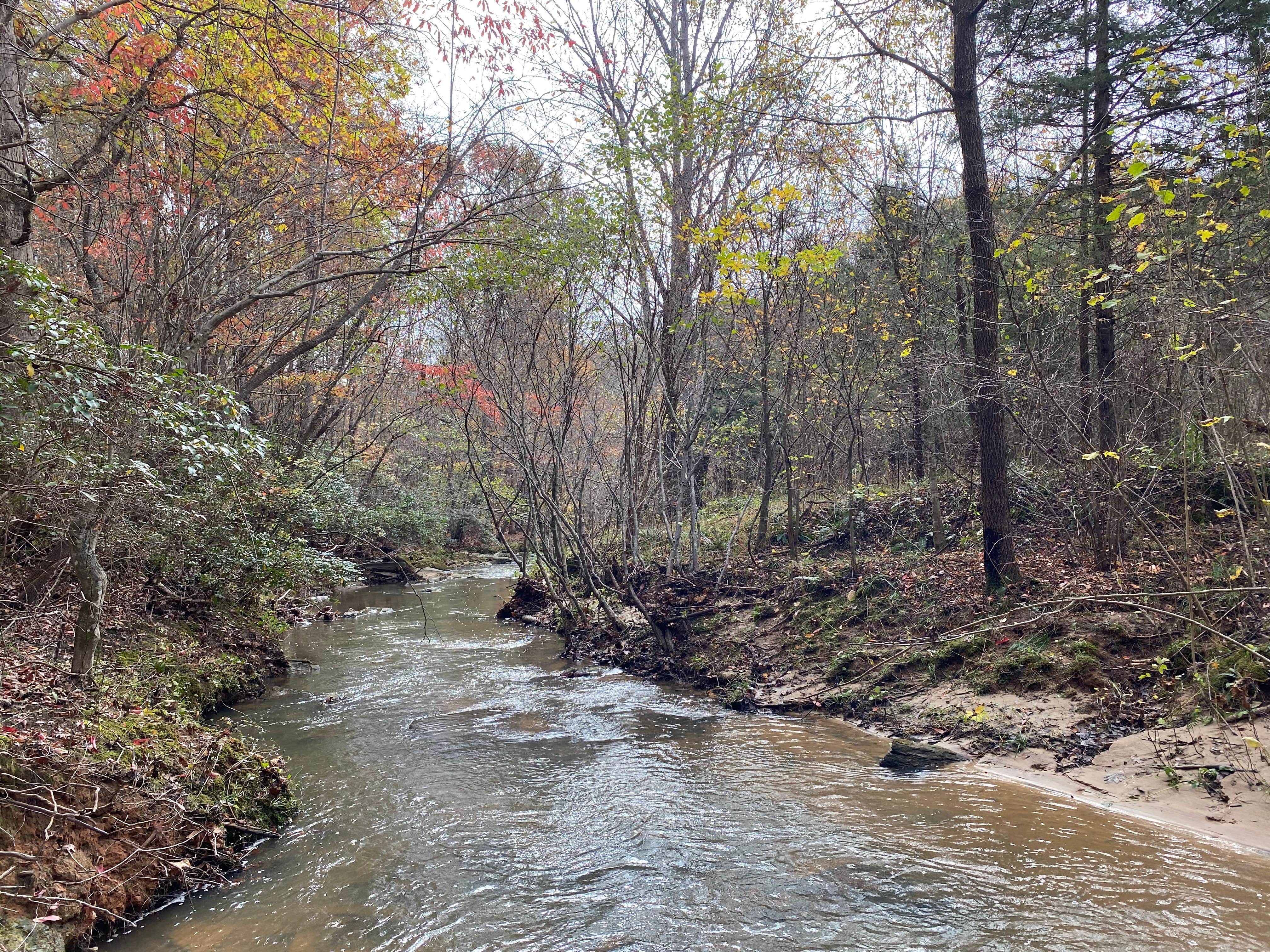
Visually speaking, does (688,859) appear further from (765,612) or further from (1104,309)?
(1104,309)

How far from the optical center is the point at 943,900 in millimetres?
3941

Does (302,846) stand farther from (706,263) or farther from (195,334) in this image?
(706,263)

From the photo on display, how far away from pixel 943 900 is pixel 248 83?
34.7 feet

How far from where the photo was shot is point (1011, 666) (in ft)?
22.3

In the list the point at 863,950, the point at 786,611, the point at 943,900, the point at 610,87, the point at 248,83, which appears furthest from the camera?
the point at 610,87

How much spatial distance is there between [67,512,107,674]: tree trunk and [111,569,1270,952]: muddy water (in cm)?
205

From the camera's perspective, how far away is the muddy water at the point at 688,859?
3770mm

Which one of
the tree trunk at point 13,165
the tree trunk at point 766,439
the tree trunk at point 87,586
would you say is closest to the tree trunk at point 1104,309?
the tree trunk at point 766,439

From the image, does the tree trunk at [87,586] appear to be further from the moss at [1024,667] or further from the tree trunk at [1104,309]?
the tree trunk at [1104,309]

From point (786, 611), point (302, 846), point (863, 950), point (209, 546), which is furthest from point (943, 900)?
point (209, 546)

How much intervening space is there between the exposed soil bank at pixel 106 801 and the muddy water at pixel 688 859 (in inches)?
9.6

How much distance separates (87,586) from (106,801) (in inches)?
67.7

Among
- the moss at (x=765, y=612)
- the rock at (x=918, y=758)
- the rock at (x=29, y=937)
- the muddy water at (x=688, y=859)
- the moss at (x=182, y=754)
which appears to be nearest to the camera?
the rock at (x=29, y=937)

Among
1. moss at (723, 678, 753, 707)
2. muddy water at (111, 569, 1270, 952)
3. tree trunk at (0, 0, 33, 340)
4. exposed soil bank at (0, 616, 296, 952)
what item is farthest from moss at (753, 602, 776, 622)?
tree trunk at (0, 0, 33, 340)
